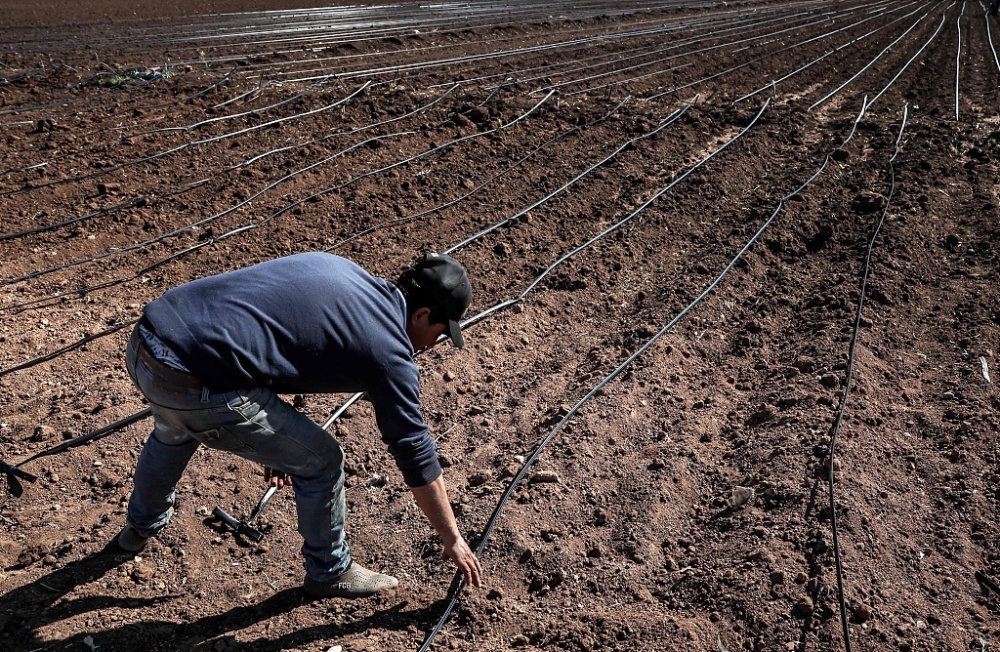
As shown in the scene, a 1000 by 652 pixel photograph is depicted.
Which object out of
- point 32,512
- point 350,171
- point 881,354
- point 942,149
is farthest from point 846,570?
point 942,149

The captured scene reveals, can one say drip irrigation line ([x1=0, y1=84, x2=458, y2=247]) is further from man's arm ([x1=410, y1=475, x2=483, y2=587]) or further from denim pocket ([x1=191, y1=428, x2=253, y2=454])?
man's arm ([x1=410, y1=475, x2=483, y2=587])

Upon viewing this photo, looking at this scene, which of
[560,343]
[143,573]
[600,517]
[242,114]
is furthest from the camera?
[242,114]

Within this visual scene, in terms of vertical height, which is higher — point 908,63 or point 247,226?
point 908,63

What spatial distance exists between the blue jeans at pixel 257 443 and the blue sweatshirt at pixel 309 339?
100 millimetres

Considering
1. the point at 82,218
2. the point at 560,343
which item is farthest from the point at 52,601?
the point at 82,218

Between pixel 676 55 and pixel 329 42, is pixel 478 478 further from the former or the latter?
pixel 676 55

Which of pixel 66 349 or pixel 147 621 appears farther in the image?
pixel 66 349

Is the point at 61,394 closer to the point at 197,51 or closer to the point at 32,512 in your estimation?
the point at 32,512

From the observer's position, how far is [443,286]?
7.89 ft

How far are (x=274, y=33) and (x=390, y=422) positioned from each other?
13.5 meters

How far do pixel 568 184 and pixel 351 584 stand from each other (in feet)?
16.5

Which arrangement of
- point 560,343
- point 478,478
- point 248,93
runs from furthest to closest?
1. point 248,93
2. point 560,343
3. point 478,478

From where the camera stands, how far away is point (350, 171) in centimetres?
751

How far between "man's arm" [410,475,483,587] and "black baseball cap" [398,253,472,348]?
0.44 metres
